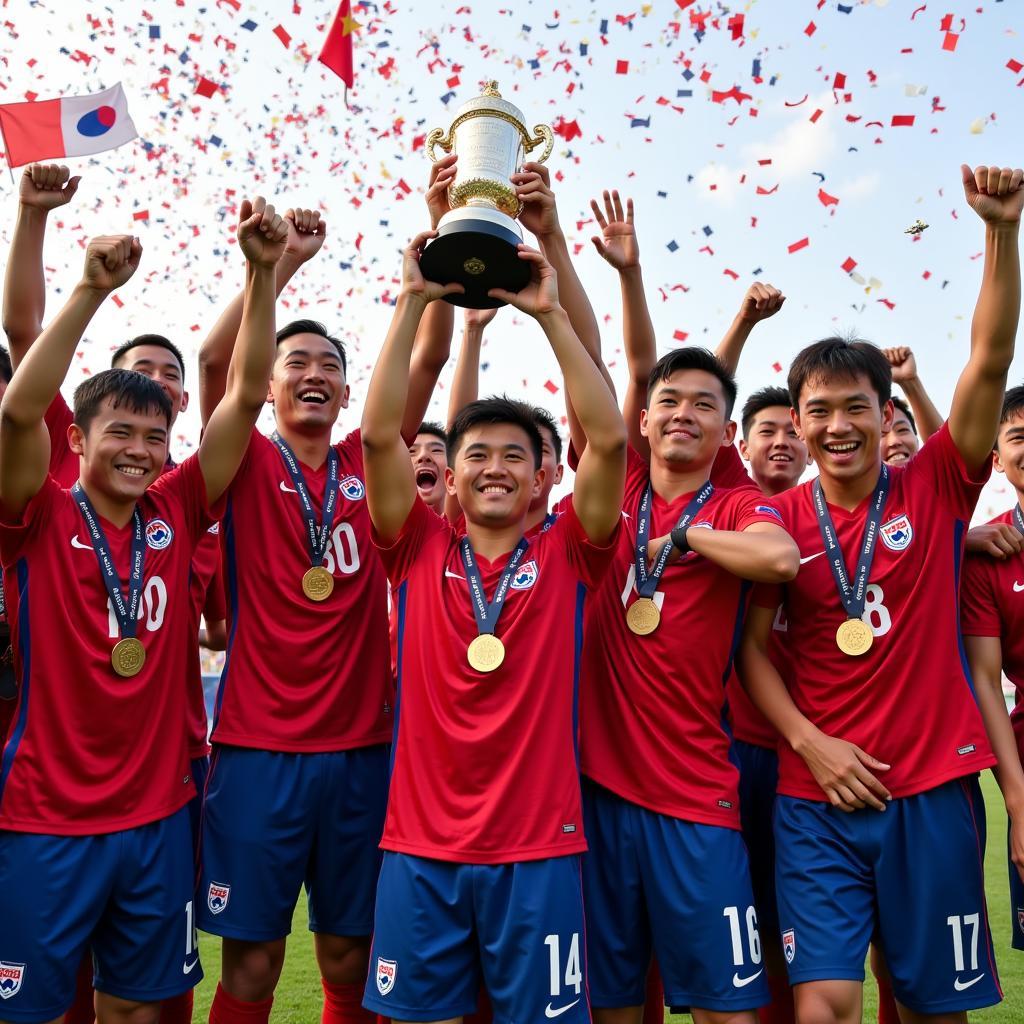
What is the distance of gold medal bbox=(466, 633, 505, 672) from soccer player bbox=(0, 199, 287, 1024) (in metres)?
1.05

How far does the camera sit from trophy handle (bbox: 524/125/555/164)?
3.78m

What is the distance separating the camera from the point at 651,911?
3012 millimetres

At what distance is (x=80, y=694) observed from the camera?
10.0 ft

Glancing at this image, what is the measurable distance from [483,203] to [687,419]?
1035 mm

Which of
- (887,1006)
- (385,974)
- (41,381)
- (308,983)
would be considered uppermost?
(41,381)

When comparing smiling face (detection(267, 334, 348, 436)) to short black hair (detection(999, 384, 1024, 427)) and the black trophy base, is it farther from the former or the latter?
short black hair (detection(999, 384, 1024, 427))

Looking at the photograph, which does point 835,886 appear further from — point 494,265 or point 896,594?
point 494,265

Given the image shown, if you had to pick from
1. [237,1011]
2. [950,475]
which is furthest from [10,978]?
[950,475]

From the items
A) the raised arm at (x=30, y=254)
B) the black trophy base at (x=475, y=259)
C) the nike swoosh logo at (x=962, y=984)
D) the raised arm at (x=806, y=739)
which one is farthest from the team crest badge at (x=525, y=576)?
the raised arm at (x=30, y=254)

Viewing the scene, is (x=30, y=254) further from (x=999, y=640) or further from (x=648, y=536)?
(x=999, y=640)

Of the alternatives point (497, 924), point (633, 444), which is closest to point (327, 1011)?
point (497, 924)

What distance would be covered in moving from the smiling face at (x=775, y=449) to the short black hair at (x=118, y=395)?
2.67 metres

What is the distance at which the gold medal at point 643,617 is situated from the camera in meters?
3.21

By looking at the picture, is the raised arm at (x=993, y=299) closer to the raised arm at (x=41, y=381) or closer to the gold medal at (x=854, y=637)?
the gold medal at (x=854, y=637)
